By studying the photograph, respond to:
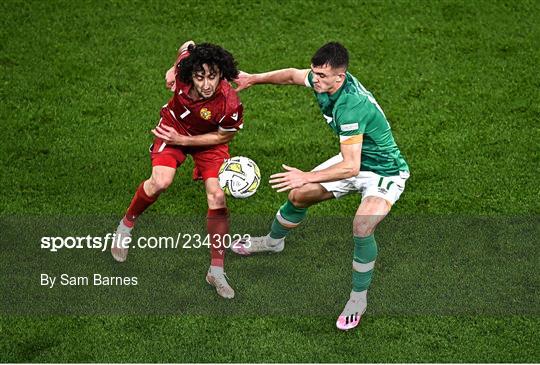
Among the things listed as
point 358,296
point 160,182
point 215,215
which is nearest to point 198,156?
point 160,182

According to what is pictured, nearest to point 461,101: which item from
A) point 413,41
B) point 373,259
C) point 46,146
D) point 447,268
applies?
point 413,41

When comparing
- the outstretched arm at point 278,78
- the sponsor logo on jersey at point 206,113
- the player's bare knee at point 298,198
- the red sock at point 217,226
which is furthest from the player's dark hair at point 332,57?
the red sock at point 217,226

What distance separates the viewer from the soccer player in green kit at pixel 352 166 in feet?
26.8

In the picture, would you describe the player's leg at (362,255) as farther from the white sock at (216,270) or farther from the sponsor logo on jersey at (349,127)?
the white sock at (216,270)

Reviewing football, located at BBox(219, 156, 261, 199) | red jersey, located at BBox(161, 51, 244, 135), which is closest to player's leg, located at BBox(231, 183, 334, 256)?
football, located at BBox(219, 156, 261, 199)

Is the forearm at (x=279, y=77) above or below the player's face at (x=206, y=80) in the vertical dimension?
below

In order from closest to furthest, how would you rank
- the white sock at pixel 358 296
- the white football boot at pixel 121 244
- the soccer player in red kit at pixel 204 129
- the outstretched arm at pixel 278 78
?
the soccer player in red kit at pixel 204 129 < the white sock at pixel 358 296 < the outstretched arm at pixel 278 78 < the white football boot at pixel 121 244

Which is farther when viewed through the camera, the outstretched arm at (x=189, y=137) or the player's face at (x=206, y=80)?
the outstretched arm at (x=189, y=137)

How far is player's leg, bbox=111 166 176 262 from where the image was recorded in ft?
29.0

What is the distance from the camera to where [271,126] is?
11164mm

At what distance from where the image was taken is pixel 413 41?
12484 mm

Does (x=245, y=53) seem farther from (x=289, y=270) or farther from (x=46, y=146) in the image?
(x=289, y=270)

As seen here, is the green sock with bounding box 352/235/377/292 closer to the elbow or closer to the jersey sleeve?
the elbow

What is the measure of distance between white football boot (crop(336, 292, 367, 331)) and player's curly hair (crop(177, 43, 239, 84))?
2.13 meters
